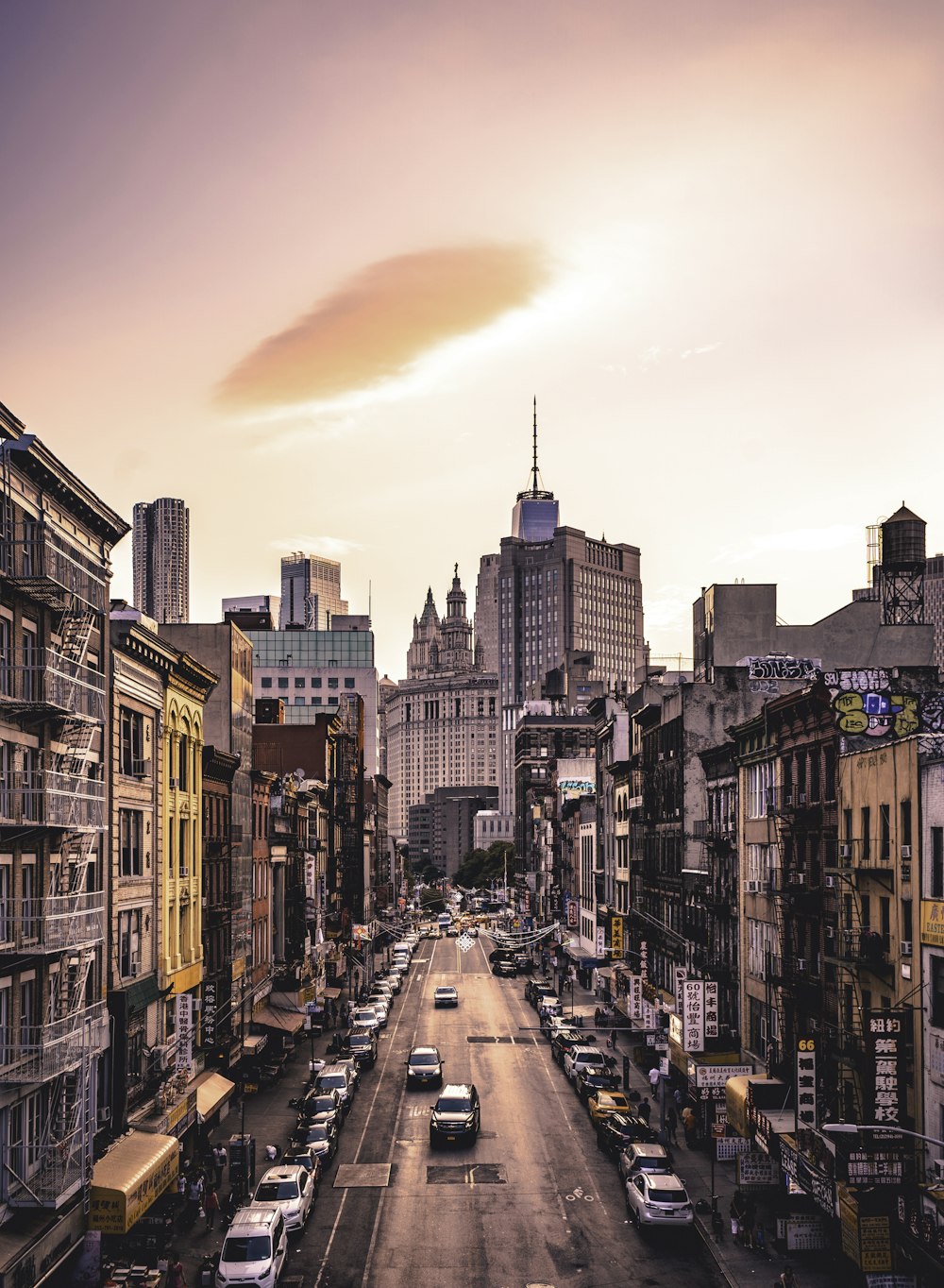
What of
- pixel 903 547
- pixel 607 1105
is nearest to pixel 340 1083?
pixel 607 1105

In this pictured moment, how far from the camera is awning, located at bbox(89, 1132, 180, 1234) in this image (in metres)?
38.2

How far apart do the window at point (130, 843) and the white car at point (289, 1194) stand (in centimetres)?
1057

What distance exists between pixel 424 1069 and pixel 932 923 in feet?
125

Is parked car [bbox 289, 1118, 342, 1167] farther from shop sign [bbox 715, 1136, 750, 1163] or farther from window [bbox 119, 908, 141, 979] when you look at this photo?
shop sign [bbox 715, 1136, 750, 1163]

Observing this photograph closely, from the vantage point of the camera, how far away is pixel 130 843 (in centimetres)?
4866

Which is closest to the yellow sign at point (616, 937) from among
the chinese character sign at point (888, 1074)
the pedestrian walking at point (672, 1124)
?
the pedestrian walking at point (672, 1124)

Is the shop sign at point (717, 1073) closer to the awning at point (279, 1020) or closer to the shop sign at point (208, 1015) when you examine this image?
the shop sign at point (208, 1015)

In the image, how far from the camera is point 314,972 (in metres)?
98.1

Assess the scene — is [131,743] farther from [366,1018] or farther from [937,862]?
[366,1018]

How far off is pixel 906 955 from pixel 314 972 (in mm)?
64500

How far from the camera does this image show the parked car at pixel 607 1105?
190ft

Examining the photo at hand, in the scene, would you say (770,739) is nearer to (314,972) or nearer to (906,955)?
(906,955)

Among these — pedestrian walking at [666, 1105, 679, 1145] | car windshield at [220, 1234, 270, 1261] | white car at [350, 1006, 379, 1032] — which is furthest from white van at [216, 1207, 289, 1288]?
white car at [350, 1006, 379, 1032]

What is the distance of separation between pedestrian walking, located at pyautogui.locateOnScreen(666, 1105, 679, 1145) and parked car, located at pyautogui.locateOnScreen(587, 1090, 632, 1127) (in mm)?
1584
